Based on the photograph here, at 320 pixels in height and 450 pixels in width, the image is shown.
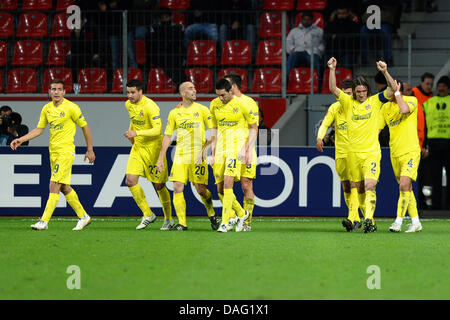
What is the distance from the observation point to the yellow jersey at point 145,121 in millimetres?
12000

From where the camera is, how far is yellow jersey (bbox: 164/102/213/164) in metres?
11.9

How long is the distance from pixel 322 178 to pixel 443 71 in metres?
4.51

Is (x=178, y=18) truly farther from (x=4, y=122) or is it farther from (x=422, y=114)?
(x=422, y=114)

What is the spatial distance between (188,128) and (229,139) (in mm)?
716

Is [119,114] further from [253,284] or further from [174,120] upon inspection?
[253,284]

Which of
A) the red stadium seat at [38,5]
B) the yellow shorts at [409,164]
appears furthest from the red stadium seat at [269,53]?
the yellow shorts at [409,164]

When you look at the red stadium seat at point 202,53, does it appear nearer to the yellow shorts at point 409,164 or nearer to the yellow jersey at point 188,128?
the yellow jersey at point 188,128

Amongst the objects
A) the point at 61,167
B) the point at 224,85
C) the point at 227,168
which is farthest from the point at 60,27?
the point at 227,168

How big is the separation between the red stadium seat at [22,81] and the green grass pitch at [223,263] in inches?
235

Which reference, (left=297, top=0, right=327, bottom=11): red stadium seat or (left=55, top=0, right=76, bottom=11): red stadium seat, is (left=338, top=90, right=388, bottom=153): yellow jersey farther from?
(left=55, top=0, right=76, bottom=11): red stadium seat

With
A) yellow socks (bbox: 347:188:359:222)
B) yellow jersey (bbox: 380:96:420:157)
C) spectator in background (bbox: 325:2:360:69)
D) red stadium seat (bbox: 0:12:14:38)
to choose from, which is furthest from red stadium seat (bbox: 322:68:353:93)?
red stadium seat (bbox: 0:12:14:38)

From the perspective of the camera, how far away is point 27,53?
18234 millimetres
